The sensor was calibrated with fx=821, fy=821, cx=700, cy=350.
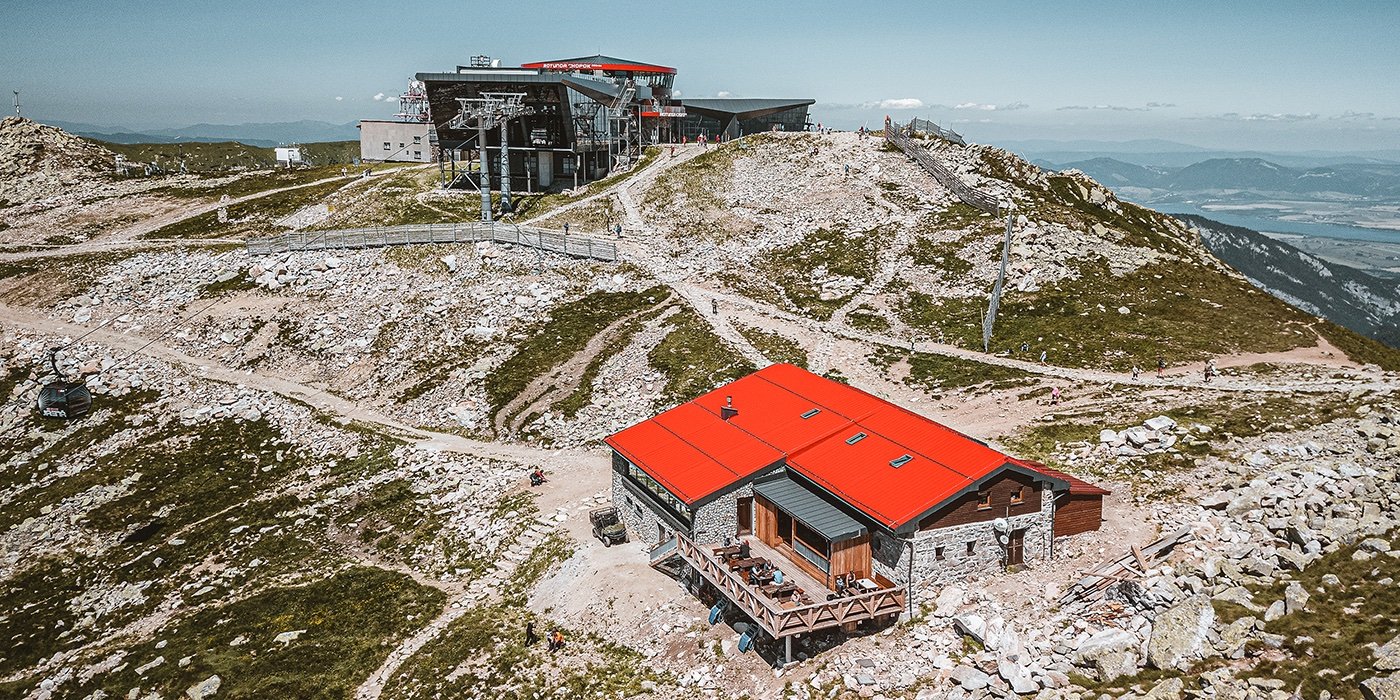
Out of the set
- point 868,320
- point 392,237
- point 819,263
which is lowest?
point 868,320

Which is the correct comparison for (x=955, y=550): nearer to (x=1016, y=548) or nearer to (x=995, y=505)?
(x=995, y=505)

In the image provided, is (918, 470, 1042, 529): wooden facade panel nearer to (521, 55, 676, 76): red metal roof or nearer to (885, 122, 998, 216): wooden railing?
(885, 122, 998, 216): wooden railing

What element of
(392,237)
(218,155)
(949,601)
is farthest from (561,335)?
(218,155)

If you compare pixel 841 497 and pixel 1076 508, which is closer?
pixel 841 497

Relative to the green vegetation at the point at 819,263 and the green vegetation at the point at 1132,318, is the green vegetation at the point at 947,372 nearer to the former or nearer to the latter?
the green vegetation at the point at 1132,318

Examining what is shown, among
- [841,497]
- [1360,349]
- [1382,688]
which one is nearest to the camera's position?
[1382,688]

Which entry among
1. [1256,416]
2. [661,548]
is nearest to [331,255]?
[661,548]

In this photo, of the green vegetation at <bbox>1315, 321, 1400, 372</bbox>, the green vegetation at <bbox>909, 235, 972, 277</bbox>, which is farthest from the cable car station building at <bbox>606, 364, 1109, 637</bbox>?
the green vegetation at <bbox>909, 235, 972, 277</bbox>
